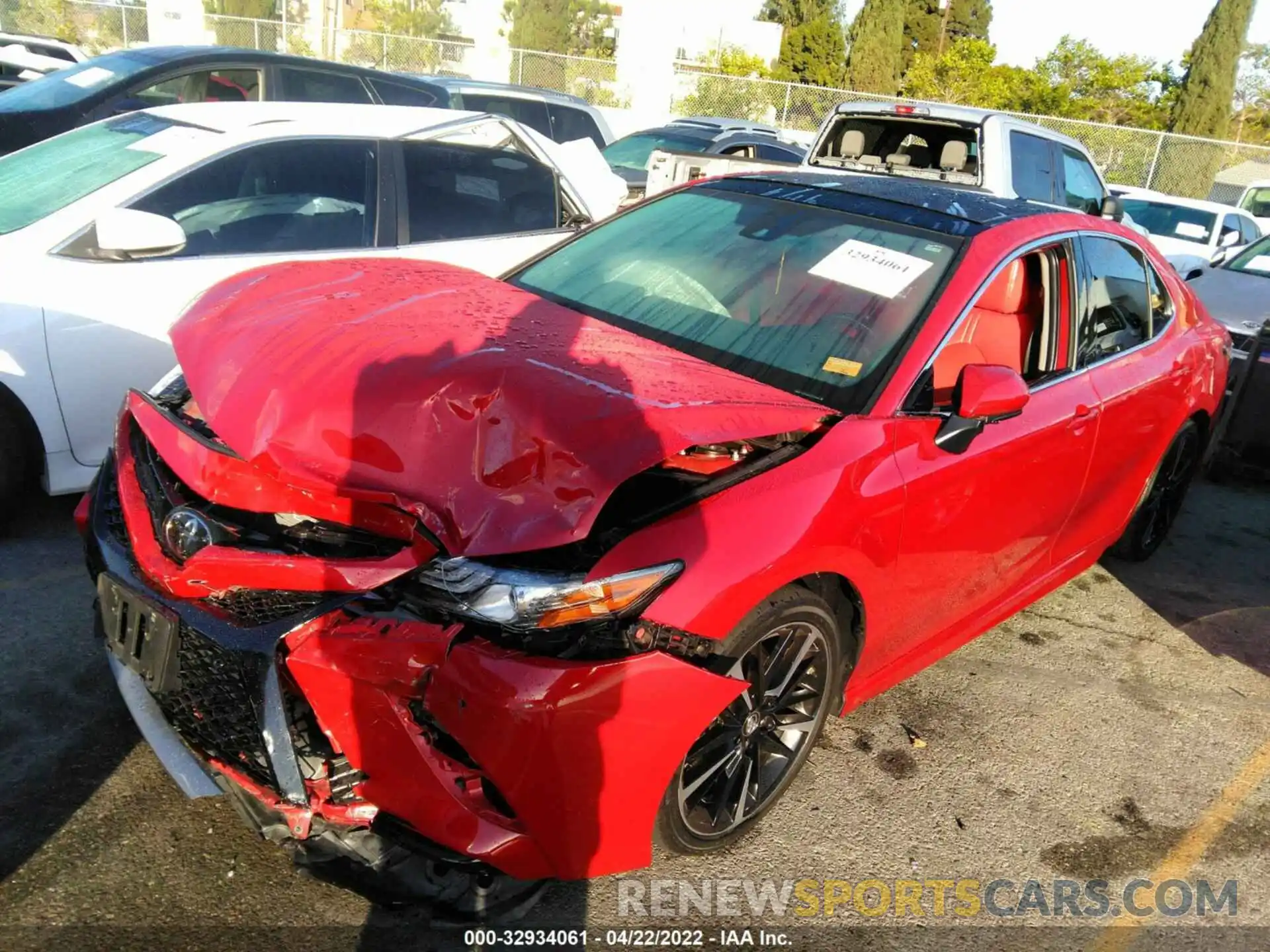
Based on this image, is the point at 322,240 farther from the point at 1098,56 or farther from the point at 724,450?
the point at 1098,56

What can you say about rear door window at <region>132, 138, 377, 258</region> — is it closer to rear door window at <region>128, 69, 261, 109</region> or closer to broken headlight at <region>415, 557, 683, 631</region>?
broken headlight at <region>415, 557, 683, 631</region>

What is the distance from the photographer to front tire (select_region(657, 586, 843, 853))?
244cm

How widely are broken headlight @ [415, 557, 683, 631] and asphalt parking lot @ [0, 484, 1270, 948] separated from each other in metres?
0.86

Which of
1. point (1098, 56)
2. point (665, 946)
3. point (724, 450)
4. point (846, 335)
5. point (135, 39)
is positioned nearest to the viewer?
point (665, 946)

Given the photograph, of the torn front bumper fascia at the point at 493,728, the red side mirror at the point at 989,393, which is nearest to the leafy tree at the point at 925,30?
the red side mirror at the point at 989,393

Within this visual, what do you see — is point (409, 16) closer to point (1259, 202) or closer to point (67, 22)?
point (67, 22)

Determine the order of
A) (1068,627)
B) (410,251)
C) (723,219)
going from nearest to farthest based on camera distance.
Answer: (723,219)
(1068,627)
(410,251)

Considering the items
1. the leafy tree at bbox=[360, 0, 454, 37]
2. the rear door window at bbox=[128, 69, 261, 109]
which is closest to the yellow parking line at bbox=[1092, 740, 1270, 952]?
the rear door window at bbox=[128, 69, 261, 109]

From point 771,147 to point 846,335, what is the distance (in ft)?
34.5

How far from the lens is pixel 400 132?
15.9 ft

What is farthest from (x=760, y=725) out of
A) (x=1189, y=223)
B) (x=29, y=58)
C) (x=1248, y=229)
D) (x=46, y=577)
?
(x=1248, y=229)

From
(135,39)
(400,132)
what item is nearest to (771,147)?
(400,132)

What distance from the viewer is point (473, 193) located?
5.11 metres

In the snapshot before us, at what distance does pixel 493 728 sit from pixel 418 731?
0.16m
